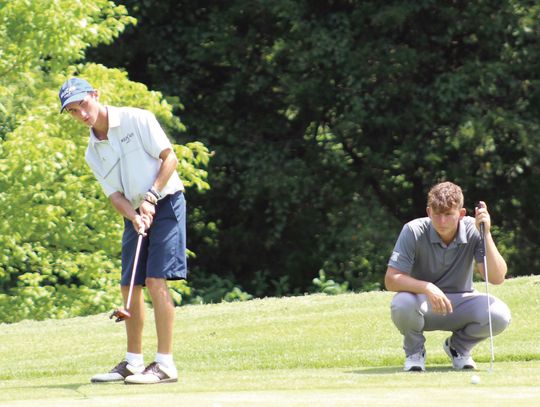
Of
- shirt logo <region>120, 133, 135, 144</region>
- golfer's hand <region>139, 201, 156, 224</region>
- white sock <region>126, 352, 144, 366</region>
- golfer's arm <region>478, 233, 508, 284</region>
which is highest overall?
shirt logo <region>120, 133, 135, 144</region>

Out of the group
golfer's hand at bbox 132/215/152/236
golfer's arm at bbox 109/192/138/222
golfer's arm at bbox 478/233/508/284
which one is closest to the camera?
golfer's hand at bbox 132/215/152/236

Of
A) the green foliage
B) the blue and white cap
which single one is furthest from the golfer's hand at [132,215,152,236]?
the green foliage

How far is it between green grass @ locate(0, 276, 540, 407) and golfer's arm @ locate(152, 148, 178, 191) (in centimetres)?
118

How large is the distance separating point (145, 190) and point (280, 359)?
2.14 metres

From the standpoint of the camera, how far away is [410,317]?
7.76m

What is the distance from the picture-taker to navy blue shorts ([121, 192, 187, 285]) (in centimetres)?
746

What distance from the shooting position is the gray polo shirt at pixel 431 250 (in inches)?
304

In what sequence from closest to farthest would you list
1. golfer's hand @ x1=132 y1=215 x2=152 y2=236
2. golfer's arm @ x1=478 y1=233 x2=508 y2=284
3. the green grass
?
the green grass → golfer's hand @ x1=132 y1=215 x2=152 y2=236 → golfer's arm @ x1=478 y1=233 x2=508 y2=284

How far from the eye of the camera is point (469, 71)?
22.0m

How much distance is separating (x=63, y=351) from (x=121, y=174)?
3.36m

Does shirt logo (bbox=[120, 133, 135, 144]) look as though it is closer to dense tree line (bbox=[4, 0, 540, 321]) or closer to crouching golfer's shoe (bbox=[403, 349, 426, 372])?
crouching golfer's shoe (bbox=[403, 349, 426, 372])

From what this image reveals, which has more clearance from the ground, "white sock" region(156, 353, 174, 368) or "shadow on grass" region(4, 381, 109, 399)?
"white sock" region(156, 353, 174, 368)

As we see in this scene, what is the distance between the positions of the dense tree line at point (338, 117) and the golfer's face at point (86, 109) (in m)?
14.4

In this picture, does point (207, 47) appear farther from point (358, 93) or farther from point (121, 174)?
point (121, 174)
